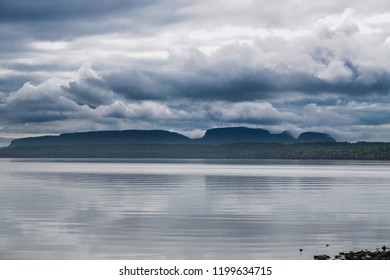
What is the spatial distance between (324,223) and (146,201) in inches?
783

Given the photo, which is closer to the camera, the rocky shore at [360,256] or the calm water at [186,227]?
the rocky shore at [360,256]

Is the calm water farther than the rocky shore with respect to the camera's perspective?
Yes

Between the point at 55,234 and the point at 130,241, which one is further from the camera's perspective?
the point at 55,234

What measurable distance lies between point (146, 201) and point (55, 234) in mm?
22793

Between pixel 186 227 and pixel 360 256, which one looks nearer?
pixel 360 256

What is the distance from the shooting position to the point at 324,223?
44.2m

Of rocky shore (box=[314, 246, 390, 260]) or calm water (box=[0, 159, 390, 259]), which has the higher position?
calm water (box=[0, 159, 390, 259])

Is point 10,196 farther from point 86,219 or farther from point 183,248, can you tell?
point 183,248

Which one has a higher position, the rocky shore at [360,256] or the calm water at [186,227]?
the calm water at [186,227]

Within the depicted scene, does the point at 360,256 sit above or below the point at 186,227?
below

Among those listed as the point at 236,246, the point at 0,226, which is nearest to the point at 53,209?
the point at 0,226

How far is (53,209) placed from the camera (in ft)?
172

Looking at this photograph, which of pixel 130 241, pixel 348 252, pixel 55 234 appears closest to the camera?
pixel 348 252
